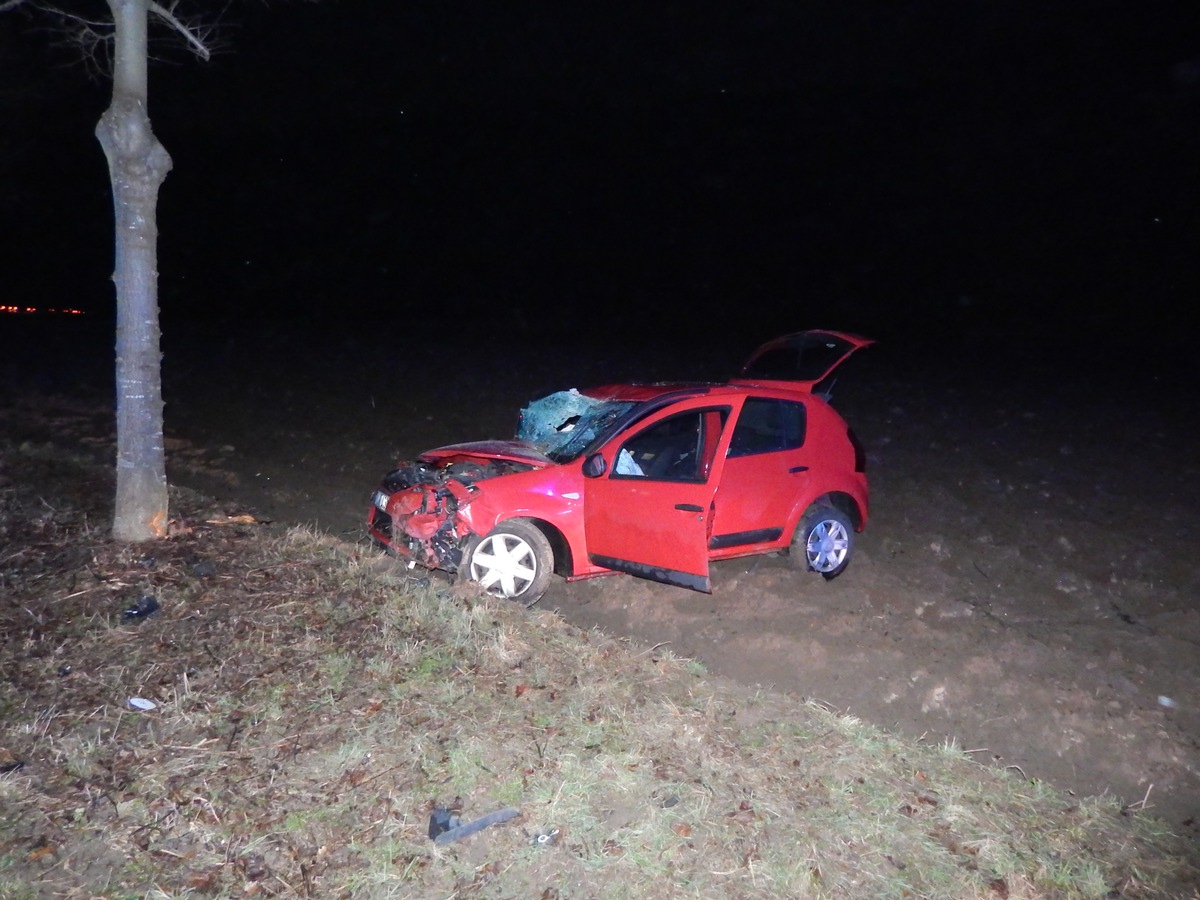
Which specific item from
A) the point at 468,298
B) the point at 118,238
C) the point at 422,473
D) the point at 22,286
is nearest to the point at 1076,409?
the point at 422,473

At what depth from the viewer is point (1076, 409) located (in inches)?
654

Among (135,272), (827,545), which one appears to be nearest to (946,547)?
(827,545)

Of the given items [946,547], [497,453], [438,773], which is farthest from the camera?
[946,547]

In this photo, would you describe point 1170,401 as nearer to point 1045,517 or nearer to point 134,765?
point 1045,517

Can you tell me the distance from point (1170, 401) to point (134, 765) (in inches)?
707

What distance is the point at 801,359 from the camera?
8.67 metres

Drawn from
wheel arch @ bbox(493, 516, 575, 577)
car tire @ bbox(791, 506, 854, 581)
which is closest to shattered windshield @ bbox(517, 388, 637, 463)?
wheel arch @ bbox(493, 516, 575, 577)

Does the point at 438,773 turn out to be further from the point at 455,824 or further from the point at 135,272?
the point at 135,272

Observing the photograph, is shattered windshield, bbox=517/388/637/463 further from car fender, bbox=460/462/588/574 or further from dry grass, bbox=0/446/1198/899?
dry grass, bbox=0/446/1198/899

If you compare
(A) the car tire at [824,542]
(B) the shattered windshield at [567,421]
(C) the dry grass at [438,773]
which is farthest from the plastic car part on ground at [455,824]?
(A) the car tire at [824,542]

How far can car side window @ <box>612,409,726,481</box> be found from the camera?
7.55 m

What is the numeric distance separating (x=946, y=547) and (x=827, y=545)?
174 cm

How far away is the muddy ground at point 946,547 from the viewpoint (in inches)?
242

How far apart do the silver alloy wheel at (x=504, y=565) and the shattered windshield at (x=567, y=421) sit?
0.76 meters
